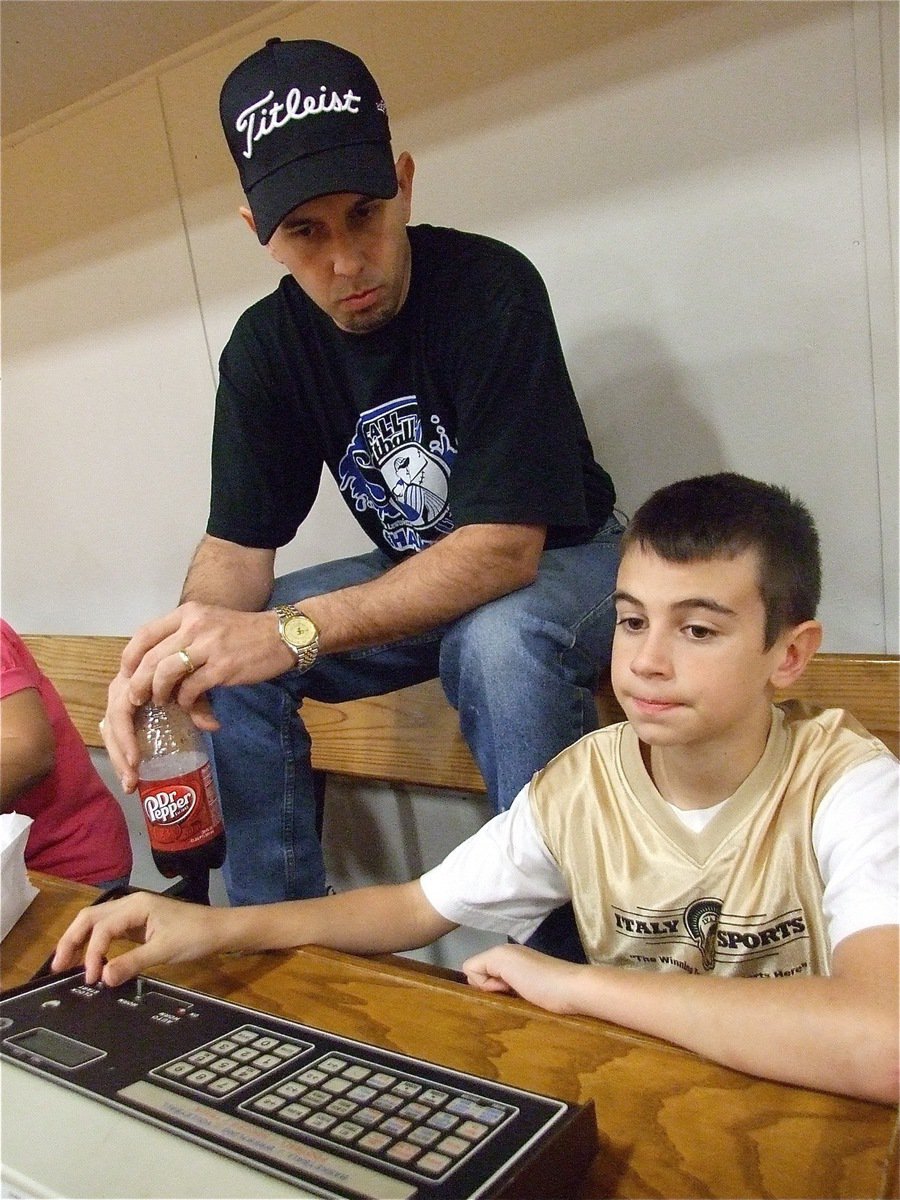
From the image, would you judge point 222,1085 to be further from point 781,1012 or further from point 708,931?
point 708,931

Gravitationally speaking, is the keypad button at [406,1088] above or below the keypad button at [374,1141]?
below

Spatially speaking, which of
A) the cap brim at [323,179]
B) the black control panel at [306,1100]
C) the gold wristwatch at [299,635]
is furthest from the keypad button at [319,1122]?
the cap brim at [323,179]

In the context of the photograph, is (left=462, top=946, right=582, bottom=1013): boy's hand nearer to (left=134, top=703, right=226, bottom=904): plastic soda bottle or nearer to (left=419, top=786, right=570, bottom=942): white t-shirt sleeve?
(left=419, top=786, right=570, bottom=942): white t-shirt sleeve

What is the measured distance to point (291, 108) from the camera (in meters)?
1.09

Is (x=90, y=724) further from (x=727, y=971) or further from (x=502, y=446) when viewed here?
(x=727, y=971)

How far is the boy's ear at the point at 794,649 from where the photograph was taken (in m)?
0.84

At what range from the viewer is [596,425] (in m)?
1.49

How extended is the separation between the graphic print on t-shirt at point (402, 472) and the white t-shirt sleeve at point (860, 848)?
0.65 metres

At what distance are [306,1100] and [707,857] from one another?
16.0 inches

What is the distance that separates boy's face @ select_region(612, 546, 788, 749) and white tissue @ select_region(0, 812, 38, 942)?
62 centimetres

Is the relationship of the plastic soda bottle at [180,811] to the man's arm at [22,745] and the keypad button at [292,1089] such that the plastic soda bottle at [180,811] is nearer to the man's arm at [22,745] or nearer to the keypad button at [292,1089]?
the man's arm at [22,745]

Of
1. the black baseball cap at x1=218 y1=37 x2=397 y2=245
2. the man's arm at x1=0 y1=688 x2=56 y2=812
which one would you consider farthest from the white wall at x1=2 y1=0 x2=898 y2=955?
the man's arm at x1=0 y1=688 x2=56 y2=812

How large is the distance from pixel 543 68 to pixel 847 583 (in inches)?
33.3

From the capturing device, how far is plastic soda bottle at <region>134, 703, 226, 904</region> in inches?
41.7
